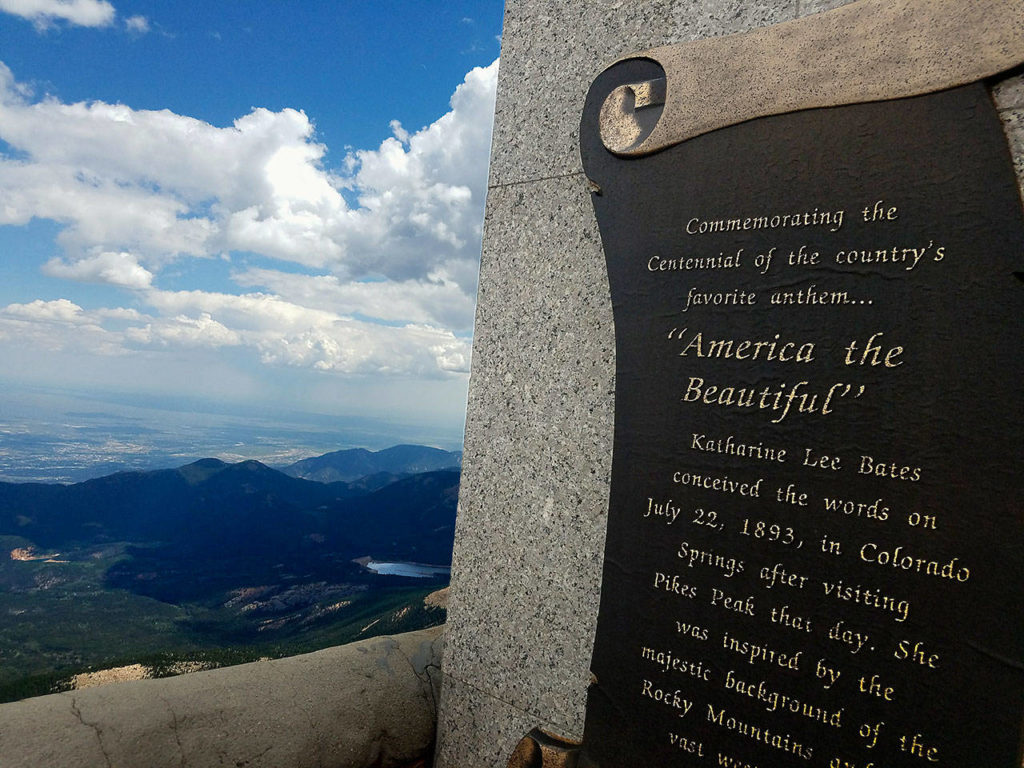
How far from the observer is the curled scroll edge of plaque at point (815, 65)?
1870 mm

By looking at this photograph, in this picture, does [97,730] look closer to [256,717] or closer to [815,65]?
[256,717]

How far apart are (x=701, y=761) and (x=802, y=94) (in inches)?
96.1

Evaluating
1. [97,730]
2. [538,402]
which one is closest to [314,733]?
[97,730]

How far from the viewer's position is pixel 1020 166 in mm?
1877

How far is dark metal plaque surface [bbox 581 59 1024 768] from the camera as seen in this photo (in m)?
1.75

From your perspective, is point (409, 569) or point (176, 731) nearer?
point (176, 731)

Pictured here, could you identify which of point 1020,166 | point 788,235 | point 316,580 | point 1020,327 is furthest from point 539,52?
point 316,580

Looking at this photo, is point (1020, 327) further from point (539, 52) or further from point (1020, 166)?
point (539, 52)

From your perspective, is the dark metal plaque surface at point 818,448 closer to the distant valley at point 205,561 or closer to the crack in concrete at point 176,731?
the crack in concrete at point 176,731

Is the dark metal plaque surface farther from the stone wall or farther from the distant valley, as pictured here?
the distant valley

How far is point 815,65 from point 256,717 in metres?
3.57

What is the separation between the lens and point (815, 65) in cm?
218

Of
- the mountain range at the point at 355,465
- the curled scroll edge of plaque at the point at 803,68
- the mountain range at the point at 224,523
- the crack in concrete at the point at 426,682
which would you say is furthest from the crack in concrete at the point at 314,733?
the mountain range at the point at 355,465

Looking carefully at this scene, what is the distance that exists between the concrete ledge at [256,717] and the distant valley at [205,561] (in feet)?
14.3
